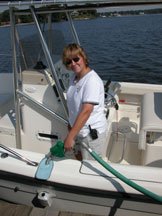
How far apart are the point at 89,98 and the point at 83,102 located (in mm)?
57

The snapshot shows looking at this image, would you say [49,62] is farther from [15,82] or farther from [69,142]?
[69,142]

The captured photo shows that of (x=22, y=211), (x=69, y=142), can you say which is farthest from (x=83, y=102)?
(x=22, y=211)

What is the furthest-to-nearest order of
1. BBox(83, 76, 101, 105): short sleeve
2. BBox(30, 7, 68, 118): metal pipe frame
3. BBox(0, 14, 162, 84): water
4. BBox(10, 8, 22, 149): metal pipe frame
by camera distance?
BBox(0, 14, 162, 84): water, BBox(10, 8, 22, 149): metal pipe frame, BBox(30, 7, 68, 118): metal pipe frame, BBox(83, 76, 101, 105): short sleeve

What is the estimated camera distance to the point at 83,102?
2.41 m

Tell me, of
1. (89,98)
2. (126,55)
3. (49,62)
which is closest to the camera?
(89,98)

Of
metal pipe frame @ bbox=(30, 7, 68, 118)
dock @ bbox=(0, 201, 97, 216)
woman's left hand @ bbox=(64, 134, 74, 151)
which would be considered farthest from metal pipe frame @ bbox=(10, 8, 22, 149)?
woman's left hand @ bbox=(64, 134, 74, 151)

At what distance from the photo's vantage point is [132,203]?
8.02ft

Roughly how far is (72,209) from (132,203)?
521mm

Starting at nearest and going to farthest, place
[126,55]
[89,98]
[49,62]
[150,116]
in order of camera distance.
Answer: [89,98], [49,62], [150,116], [126,55]

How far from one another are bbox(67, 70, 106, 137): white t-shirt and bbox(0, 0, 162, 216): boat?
0.80ft

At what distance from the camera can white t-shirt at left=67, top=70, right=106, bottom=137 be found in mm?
2400

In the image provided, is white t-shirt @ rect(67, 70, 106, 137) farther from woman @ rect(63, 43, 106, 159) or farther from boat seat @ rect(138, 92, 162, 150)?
boat seat @ rect(138, 92, 162, 150)

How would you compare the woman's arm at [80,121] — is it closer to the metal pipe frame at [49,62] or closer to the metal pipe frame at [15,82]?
the metal pipe frame at [49,62]

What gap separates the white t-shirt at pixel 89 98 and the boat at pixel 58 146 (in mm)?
245
